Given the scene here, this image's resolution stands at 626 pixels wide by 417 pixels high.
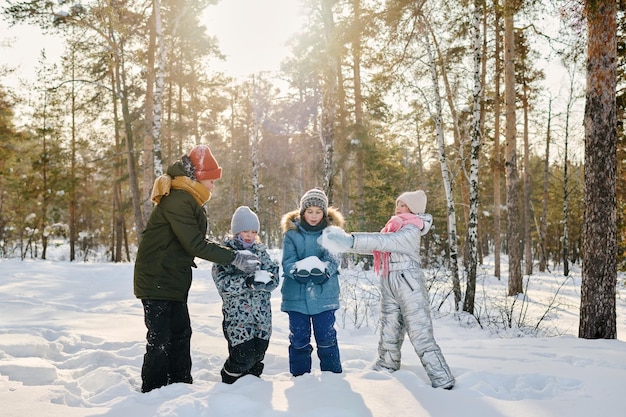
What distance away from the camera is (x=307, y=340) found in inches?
155

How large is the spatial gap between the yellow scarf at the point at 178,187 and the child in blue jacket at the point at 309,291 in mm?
813

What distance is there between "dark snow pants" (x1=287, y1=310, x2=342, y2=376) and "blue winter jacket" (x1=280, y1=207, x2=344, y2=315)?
10 cm

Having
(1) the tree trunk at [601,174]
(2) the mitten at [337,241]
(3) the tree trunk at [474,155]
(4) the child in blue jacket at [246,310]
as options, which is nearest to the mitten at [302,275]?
(4) the child in blue jacket at [246,310]

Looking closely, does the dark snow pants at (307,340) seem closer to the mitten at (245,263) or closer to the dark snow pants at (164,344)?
the mitten at (245,263)

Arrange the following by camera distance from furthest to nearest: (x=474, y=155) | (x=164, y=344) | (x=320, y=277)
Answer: (x=474, y=155)
(x=320, y=277)
(x=164, y=344)

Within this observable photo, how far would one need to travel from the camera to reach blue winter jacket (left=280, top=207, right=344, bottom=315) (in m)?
3.84

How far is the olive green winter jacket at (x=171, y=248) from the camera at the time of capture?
348 cm

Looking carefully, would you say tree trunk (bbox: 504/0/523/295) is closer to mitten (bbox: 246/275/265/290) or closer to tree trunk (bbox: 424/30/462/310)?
tree trunk (bbox: 424/30/462/310)

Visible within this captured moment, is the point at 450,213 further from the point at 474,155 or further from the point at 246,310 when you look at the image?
the point at 246,310

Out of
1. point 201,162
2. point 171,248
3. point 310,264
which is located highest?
point 201,162

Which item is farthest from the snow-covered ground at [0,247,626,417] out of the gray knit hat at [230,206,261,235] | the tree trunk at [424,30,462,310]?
the tree trunk at [424,30,462,310]

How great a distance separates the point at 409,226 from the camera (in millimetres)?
4020

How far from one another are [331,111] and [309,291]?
11360mm

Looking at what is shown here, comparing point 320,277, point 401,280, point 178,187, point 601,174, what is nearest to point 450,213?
point 601,174
